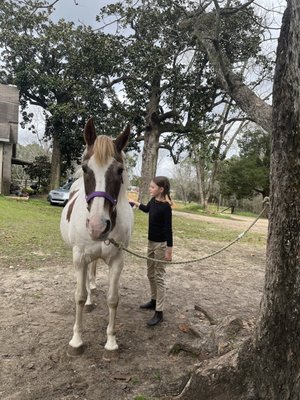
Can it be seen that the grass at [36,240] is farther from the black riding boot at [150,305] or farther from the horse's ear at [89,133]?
the horse's ear at [89,133]

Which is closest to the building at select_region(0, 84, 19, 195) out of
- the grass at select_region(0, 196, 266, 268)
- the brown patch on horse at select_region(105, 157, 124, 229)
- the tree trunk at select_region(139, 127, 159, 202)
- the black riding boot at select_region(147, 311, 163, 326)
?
the tree trunk at select_region(139, 127, 159, 202)

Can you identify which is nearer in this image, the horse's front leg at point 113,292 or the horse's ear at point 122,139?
the horse's ear at point 122,139

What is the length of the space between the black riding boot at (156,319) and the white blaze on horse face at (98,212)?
5.39 ft

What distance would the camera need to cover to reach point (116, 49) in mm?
18484

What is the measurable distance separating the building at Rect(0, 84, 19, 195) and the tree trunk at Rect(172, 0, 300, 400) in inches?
850

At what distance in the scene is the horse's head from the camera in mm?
3053

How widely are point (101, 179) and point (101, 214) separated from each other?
0.35 m

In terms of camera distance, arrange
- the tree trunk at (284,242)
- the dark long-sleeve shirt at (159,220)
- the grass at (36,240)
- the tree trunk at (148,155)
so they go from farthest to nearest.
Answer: the tree trunk at (148,155), the grass at (36,240), the dark long-sleeve shirt at (159,220), the tree trunk at (284,242)

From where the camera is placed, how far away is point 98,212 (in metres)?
3.06

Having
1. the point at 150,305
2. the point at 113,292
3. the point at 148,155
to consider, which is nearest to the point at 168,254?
the point at 113,292

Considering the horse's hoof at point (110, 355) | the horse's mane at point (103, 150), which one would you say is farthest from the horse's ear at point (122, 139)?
the horse's hoof at point (110, 355)

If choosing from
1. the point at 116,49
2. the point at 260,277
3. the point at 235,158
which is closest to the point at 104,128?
the point at 116,49

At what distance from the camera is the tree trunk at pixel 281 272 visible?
7.38ft

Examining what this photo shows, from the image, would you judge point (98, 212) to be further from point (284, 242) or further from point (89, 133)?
point (284, 242)
